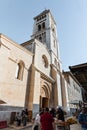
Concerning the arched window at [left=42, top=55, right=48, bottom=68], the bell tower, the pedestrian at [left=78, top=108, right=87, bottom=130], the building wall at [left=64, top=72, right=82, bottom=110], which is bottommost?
the pedestrian at [left=78, top=108, right=87, bottom=130]

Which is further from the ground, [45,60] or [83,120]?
[45,60]

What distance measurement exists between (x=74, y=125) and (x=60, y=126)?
100 centimetres

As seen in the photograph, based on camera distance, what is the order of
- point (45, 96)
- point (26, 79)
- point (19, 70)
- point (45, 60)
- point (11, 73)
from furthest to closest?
1. point (45, 60)
2. point (45, 96)
3. point (26, 79)
4. point (19, 70)
5. point (11, 73)

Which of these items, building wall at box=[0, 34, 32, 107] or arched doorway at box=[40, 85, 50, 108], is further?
arched doorway at box=[40, 85, 50, 108]

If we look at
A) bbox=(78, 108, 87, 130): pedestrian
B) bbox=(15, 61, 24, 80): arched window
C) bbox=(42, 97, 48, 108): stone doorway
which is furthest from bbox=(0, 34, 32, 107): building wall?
bbox=(78, 108, 87, 130): pedestrian

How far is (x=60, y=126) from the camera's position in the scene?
204 inches

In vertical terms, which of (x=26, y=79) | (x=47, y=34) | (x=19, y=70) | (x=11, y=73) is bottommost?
(x=26, y=79)

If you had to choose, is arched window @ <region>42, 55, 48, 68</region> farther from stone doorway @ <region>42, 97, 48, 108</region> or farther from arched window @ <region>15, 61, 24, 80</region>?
arched window @ <region>15, 61, 24, 80</region>

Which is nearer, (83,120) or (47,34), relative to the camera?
(83,120)

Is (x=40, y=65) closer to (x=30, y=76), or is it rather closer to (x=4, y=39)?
(x=30, y=76)

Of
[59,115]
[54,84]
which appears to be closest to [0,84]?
[59,115]

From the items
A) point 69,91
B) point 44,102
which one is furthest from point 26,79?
point 69,91

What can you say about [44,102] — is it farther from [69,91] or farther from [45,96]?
[69,91]

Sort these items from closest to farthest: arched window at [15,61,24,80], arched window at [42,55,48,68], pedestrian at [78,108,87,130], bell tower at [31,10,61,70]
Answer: pedestrian at [78,108,87,130] < arched window at [15,61,24,80] < arched window at [42,55,48,68] < bell tower at [31,10,61,70]
